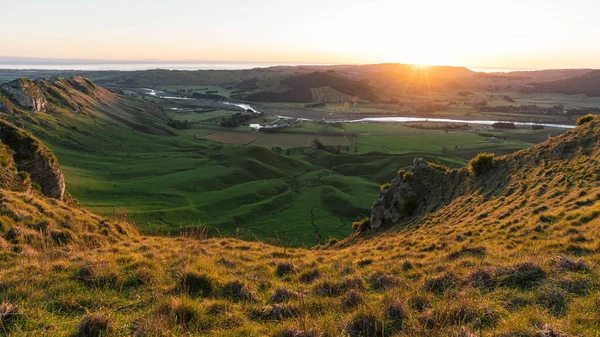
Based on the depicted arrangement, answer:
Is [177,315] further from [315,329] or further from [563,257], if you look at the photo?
[563,257]

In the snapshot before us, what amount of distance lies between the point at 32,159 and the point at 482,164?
123 ft

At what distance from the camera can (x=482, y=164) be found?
30.1m

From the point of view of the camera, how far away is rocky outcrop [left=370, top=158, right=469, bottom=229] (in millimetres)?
30844

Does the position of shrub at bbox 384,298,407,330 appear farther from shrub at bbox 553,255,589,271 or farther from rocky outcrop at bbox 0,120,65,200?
rocky outcrop at bbox 0,120,65,200

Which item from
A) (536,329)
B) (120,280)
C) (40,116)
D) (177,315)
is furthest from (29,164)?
(40,116)

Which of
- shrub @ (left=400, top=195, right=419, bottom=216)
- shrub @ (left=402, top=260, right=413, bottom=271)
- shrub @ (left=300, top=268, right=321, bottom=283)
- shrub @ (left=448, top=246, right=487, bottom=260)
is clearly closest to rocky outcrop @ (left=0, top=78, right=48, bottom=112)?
shrub @ (left=400, top=195, right=419, bottom=216)

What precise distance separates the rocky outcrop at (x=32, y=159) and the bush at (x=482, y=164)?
35.2 meters

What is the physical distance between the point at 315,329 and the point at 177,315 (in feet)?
9.02

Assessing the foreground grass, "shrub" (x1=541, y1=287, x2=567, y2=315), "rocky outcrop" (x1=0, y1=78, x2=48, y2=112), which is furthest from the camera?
"rocky outcrop" (x1=0, y1=78, x2=48, y2=112)

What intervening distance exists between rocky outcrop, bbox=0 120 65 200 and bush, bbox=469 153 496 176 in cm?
3522

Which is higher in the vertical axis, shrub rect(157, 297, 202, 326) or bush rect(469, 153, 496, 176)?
shrub rect(157, 297, 202, 326)

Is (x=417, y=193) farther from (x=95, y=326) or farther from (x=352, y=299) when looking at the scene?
(x=95, y=326)

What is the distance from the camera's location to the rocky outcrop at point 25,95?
110m

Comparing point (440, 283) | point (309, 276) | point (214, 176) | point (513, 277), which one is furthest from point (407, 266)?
point (214, 176)
